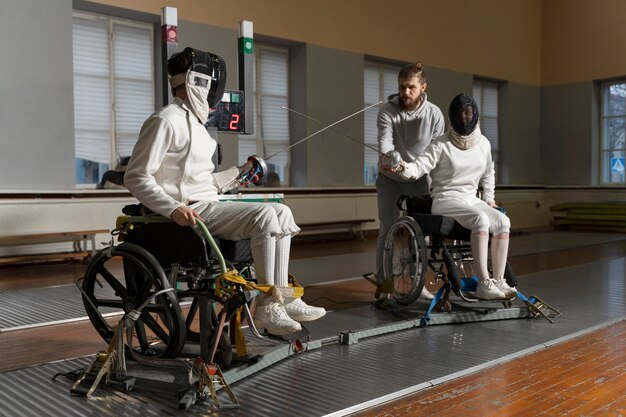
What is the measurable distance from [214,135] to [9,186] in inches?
106

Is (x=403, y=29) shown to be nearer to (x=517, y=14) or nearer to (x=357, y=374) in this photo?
(x=517, y=14)

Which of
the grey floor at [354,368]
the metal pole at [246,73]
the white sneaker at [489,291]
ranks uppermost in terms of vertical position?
the metal pole at [246,73]

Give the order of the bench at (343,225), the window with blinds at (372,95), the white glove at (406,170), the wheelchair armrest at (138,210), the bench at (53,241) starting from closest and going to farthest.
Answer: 1. the wheelchair armrest at (138,210)
2. the white glove at (406,170)
3. the bench at (53,241)
4. the bench at (343,225)
5. the window with blinds at (372,95)

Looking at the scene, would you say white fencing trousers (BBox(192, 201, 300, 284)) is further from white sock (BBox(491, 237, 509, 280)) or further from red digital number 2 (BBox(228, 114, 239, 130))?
red digital number 2 (BBox(228, 114, 239, 130))

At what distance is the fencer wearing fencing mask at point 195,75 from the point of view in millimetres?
2564

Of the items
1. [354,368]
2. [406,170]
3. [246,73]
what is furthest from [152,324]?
[246,73]

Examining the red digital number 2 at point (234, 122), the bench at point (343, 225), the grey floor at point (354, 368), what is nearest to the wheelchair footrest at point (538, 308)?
the grey floor at point (354, 368)

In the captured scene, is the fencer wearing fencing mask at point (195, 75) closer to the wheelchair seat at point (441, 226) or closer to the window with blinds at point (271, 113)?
the wheelchair seat at point (441, 226)

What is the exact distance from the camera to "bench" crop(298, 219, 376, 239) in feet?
27.1

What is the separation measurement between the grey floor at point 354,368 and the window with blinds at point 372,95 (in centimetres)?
548

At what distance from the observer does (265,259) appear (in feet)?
7.97

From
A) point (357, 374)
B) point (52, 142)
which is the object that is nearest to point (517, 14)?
point (52, 142)

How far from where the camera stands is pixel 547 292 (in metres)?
4.32

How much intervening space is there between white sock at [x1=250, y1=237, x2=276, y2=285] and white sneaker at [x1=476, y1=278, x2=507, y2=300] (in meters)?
1.35
